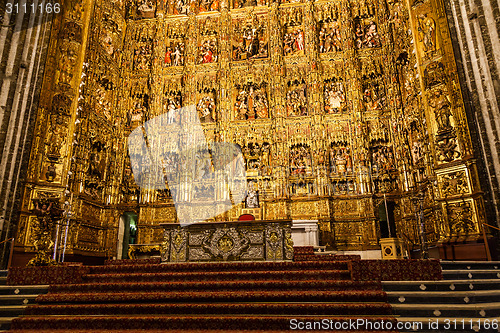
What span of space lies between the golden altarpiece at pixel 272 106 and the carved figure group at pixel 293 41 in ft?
0.15

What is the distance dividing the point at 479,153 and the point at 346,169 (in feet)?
15.2

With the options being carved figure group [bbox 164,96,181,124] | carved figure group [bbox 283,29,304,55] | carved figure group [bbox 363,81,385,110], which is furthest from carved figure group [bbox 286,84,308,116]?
carved figure group [bbox 164,96,181,124]

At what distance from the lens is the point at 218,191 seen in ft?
42.0

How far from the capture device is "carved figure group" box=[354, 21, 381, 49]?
13.6m

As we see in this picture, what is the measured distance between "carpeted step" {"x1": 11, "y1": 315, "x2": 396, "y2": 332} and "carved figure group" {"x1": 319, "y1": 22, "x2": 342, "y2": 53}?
1186 centimetres

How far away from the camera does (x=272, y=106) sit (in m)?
13.5

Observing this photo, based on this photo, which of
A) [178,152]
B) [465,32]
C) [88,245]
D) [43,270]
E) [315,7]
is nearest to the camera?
[43,270]

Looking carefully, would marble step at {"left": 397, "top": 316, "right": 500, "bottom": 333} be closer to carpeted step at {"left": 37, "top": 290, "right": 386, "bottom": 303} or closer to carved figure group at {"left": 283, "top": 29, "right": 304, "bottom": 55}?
carpeted step at {"left": 37, "top": 290, "right": 386, "bottom": 303}

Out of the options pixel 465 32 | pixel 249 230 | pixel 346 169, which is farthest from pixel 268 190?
pixel 465 32

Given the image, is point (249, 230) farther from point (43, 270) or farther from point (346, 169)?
point (346, 169)

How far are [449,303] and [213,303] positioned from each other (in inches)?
132

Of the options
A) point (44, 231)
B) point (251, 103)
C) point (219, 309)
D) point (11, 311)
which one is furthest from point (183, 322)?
point (251, 103)

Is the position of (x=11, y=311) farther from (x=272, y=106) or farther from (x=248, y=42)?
(x=248, y=42)

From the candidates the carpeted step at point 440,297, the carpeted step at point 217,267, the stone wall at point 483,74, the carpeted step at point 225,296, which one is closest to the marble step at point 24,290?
the carpeted step at point 225,296
